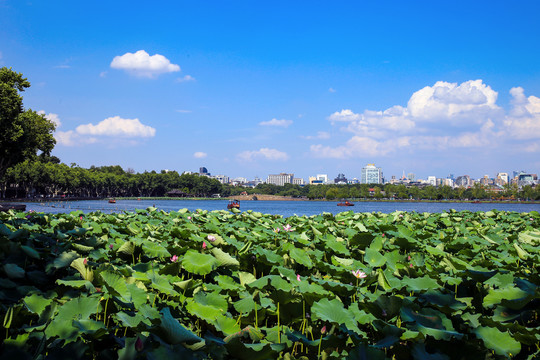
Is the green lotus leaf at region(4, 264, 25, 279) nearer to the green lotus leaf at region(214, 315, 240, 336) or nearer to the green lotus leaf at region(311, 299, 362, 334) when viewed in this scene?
the green lotus leaf at region(214, 315, 240, 336)

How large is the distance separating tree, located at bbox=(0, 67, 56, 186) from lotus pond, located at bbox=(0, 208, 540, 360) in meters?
29.7

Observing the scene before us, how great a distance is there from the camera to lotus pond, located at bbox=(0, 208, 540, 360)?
1.64 m

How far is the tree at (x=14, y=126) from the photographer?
27781 mm

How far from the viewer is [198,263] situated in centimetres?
275

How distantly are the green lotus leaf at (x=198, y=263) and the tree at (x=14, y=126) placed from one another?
1204 inches

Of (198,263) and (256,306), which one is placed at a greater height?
(198,263)

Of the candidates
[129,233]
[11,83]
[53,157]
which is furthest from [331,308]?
[53,157]

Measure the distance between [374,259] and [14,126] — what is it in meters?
32.3

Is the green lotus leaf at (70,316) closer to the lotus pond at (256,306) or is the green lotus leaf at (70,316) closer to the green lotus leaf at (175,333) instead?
the lotus pond at (256,306)

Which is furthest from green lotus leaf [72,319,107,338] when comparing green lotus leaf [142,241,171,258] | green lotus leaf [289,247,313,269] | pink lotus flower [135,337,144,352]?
green lotus leaf [289,247,313,269]

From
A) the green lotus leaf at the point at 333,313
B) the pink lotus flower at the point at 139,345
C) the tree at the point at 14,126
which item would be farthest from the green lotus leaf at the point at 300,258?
the tree at the point at 14,126

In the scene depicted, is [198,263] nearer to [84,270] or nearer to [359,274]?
[84,270]

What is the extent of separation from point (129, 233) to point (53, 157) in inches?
4382

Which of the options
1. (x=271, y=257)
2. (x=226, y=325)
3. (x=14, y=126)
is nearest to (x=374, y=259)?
(x=271, y=257)
